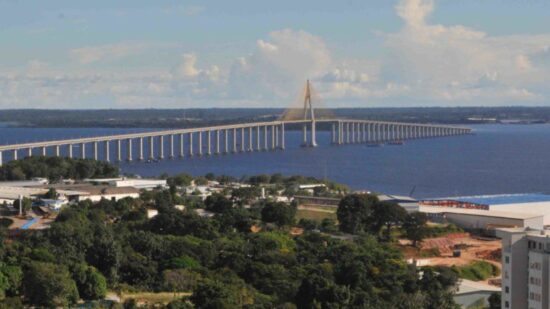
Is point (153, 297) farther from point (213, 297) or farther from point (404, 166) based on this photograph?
point (404, 166)

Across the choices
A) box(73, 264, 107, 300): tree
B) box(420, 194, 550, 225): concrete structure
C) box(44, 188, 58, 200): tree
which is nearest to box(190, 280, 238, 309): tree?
box(73, 264, 107, 300): tree

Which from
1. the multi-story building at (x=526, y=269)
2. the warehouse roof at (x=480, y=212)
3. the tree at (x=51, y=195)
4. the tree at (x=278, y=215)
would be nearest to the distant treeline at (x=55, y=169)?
the tree at (x=51, y=195)

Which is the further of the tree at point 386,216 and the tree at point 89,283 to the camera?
the tree at point 386,216

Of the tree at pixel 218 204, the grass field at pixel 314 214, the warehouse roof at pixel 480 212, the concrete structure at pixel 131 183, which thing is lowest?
the grass field at pixel 314 214

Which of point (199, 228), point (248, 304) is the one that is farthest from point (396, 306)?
point (199, 228)

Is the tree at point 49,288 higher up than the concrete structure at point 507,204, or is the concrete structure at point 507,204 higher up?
the tree at point 49,288

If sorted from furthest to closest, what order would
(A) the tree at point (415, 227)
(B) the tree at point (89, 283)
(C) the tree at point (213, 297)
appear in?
(A) the tree at point (415, 227) < (B) the tree at point (89, 283) < (C) the tree at point (213, 297)

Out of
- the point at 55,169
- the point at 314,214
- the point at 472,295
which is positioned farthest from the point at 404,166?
the point at 472,295

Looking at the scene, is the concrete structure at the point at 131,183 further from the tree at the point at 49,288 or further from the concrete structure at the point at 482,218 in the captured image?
the tree at the point at 49,288
